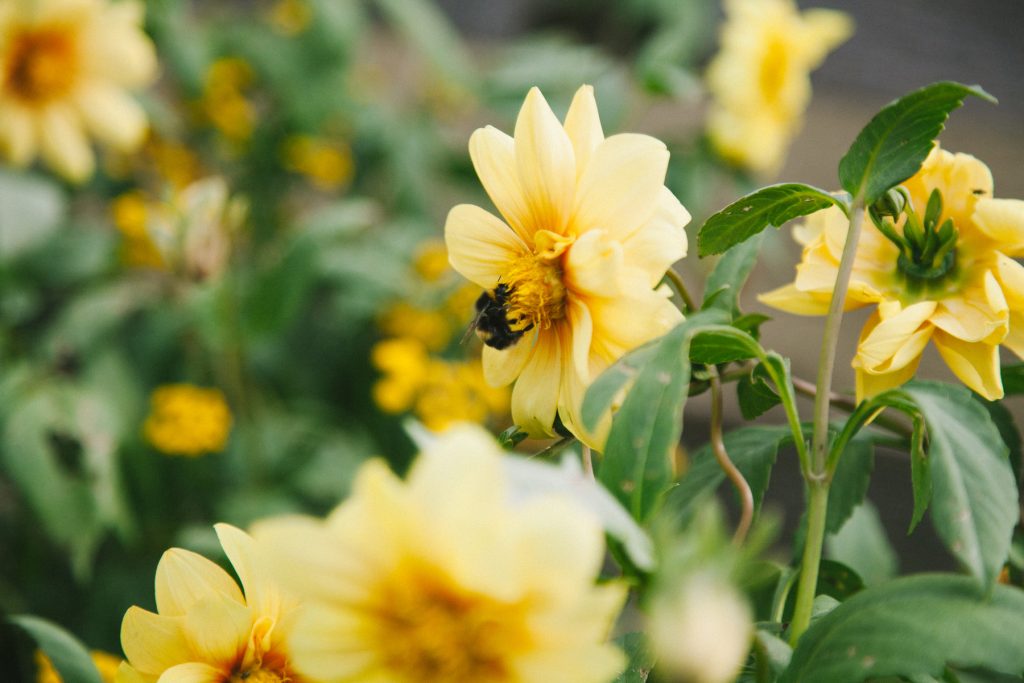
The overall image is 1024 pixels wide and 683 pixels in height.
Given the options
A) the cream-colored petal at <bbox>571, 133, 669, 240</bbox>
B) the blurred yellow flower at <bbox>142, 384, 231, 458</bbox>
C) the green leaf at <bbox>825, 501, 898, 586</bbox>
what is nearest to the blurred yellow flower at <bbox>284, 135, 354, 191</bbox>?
the blurred yellow flower at <bbox>142, 384, 231, 458</bbox>

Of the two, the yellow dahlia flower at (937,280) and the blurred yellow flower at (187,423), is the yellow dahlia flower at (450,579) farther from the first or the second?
the blurred yellow flower at (187,423)

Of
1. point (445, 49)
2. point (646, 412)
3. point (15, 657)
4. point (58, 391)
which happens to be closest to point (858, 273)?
point (646, 412)

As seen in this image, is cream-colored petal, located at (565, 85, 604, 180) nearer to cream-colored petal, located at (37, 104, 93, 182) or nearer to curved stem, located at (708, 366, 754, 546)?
curved stem, located at (708, 366, 754, 546)

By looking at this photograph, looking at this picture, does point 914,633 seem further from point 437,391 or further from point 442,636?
point 437,391

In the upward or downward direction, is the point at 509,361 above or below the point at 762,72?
above

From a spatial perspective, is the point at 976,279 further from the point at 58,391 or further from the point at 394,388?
the point at 58,391

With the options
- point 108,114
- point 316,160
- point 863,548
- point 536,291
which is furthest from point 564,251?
point 316,160

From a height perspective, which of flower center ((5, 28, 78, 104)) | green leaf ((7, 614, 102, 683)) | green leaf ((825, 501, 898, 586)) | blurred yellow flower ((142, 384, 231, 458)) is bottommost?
blurred yellow flower ((142, 384, 231, 458))
